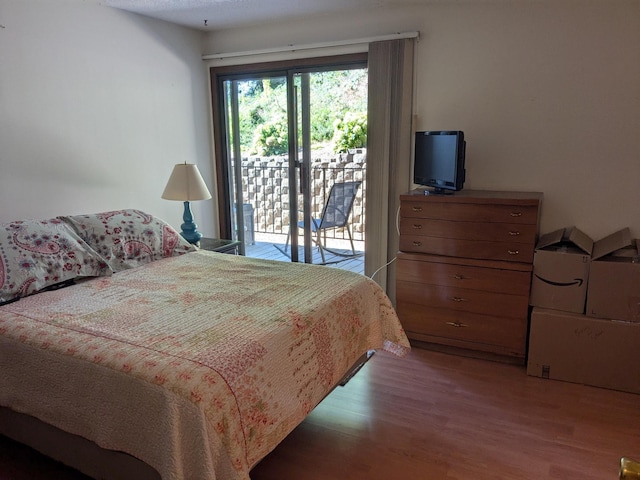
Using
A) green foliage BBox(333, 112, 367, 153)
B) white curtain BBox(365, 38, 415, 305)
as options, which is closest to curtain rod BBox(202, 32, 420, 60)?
white curtain BBox(365, 38, 415, 305)

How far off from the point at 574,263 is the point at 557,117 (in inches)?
37.7

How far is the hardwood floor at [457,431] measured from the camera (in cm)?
197

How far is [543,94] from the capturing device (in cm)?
295

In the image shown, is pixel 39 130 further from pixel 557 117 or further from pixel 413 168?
pixel 557 117

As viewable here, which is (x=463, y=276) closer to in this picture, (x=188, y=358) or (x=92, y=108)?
(x=188, y=358)

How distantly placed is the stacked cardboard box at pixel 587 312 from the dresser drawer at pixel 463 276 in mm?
96

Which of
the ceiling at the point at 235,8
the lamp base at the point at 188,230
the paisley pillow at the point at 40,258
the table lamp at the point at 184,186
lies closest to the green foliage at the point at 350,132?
the ceiling at the point at 235,8

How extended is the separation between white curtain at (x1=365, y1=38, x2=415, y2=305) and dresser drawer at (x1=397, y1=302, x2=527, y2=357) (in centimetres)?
49

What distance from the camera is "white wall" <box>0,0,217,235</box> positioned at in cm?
267

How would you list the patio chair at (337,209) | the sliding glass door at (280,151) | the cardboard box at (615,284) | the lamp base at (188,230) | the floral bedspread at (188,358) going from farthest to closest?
the patio chair at (337,209)
the sliding glass door at (280,151)
the lamp base at (188,230)
the cardboard box at (615,284)
the floral bedspread at (188,358)

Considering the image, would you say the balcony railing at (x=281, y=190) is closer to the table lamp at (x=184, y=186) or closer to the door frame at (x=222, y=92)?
the door frame at (x=222, y=92)

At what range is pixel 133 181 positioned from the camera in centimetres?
342

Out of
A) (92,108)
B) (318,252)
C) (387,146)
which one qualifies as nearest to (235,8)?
(92,108)

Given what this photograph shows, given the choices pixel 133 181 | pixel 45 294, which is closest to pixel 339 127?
pixel 133 181
